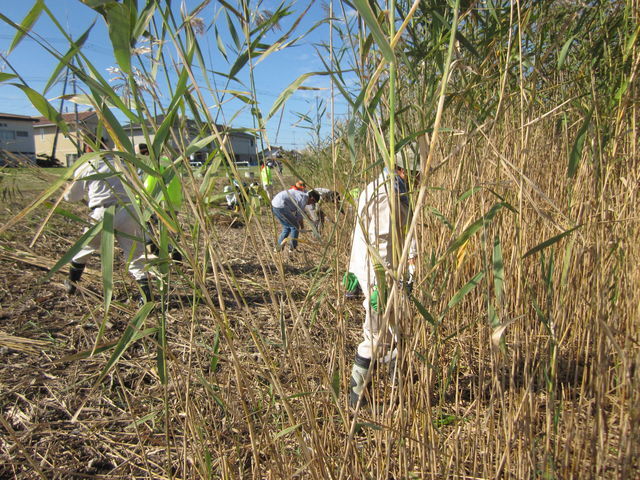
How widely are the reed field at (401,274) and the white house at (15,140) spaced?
0.06 metres

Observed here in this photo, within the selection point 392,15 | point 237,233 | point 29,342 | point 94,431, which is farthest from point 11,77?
point 237,233

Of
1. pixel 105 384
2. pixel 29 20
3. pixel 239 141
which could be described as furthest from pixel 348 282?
pixel 105 384

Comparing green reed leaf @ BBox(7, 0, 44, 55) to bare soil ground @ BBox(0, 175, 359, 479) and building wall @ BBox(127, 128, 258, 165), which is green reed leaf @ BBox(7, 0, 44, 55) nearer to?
building wall @ BBox(127, 128, 258, 165)

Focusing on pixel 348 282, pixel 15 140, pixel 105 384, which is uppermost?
pixel 15 140

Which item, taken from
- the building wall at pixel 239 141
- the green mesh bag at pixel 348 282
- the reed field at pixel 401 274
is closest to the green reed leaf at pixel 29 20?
the reed field at pixel 401 274

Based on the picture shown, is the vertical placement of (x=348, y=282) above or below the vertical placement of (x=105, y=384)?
above

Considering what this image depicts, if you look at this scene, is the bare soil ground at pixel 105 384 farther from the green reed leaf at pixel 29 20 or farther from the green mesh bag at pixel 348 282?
the green reed leaf at pixel 29 20

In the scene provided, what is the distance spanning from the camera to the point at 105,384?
1977mm

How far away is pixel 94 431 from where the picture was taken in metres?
1.65

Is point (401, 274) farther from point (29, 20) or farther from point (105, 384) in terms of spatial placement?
point (105, 384)

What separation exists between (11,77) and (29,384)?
5.69ft

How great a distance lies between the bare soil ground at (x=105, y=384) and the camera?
44.7 inches

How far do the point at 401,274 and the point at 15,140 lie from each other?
1.66 m

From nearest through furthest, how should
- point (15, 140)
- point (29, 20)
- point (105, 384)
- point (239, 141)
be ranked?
point (29, 20)
point (239, 141)
point (15, 140)
point (105, 384)
